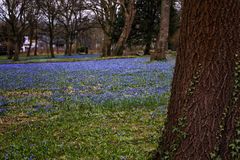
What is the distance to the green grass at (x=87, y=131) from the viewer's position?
13.9 feet

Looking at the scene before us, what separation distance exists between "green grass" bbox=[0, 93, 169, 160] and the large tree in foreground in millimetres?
1095

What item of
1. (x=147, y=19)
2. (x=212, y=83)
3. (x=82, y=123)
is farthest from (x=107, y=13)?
(x=212, y=83)

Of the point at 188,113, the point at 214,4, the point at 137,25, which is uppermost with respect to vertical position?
the point at 137,25

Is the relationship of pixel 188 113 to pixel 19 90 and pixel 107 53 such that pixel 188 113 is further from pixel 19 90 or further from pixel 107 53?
pixel 107 53

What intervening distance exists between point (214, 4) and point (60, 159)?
2441 millimetres

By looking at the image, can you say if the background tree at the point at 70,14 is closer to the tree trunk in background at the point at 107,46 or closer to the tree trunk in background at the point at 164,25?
the tree trunk in background at the point at 107,46

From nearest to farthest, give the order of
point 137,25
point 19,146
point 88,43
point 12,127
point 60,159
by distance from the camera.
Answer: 1. point 60,159
2. point 19,146
3. point 12,127
4. point 137,25
5. point 88,43

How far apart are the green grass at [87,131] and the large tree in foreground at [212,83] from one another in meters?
1.10

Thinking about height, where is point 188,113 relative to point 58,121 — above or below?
above

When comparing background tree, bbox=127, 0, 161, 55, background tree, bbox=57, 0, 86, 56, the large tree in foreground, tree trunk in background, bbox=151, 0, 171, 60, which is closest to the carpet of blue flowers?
the large tree in foreground

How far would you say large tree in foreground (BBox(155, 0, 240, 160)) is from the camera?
9.80ft

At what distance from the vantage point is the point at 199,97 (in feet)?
10.1

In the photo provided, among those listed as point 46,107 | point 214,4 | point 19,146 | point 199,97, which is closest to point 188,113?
point 199,97

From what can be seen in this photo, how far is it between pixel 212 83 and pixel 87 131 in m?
2.74
